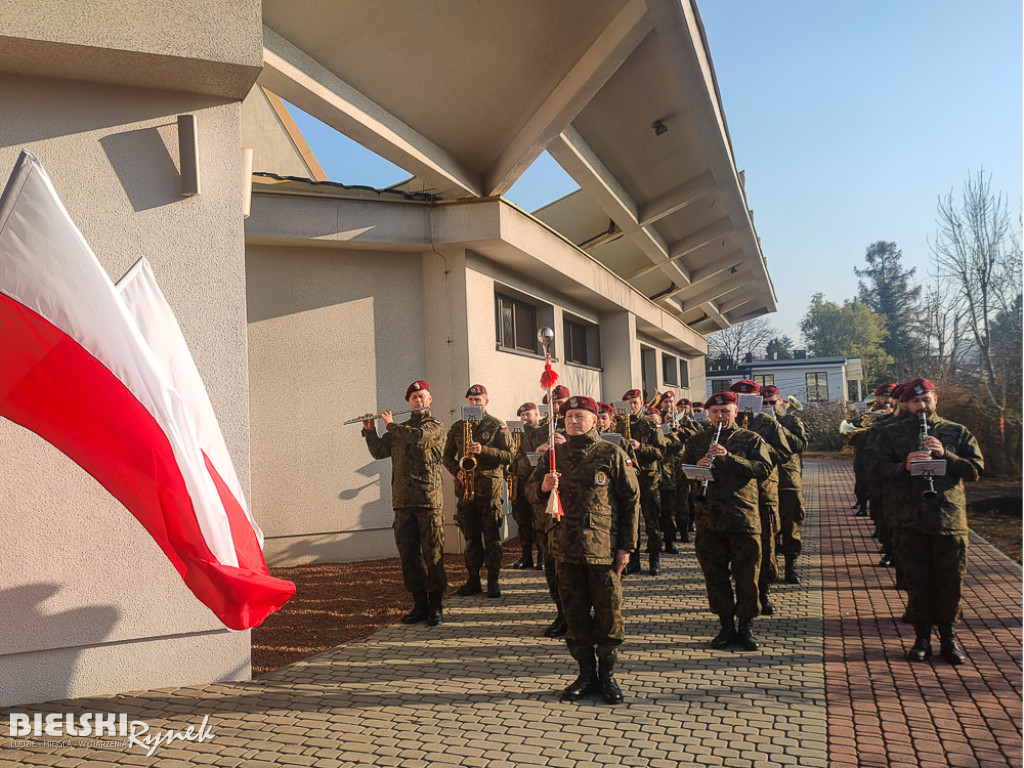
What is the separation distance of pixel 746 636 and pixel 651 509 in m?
4.00

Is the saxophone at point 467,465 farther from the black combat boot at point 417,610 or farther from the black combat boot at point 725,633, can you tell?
the black combat boot at point 725,633

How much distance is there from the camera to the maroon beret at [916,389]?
619cm

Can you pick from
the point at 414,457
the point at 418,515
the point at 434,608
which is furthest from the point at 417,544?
the point at 414,457

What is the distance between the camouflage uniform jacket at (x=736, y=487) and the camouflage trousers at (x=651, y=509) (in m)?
3.48

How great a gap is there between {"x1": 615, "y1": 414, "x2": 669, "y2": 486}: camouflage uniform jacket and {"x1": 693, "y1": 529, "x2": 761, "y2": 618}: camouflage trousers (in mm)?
3917

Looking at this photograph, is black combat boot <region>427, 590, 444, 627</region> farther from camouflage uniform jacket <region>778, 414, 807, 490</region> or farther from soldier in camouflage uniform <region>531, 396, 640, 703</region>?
camouflage uniform jacket <region>778, 414, 807, 490</region>

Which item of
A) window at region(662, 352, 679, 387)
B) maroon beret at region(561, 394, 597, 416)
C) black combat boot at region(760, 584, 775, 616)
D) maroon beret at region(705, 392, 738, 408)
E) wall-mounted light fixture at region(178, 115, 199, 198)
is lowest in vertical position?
black combat boot at region(760, 584, 775, 616)

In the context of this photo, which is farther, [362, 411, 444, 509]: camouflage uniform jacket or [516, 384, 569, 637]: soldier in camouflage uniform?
[362, 411, 444, 509]: camouflage uniform jacket

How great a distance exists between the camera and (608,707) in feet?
16.9

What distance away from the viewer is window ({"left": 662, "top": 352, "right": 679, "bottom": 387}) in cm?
2951

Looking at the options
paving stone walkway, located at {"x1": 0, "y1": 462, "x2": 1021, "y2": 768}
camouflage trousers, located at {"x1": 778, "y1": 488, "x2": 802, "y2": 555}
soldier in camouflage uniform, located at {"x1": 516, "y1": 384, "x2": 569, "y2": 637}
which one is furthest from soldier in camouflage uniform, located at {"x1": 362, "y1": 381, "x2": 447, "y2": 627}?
camouflage trousers, located at {"x1": 778, "y1": 488, "x2": 802, "y2": 555}

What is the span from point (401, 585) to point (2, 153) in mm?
6141

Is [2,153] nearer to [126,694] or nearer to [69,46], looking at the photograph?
→ [69,46]

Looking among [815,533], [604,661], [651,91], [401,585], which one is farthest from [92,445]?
[815,533]
